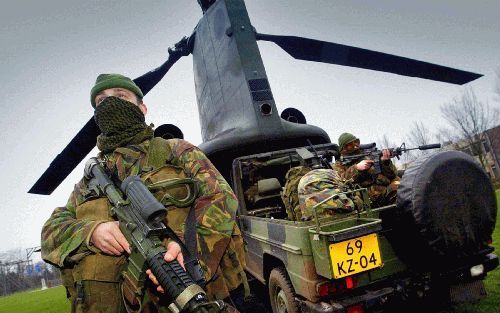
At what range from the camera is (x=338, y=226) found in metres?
2.40

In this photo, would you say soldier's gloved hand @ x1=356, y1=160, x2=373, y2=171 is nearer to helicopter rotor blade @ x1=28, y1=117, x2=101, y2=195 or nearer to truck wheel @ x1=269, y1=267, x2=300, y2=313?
truck wheel @ x1=269, y1=267, x2=300, y2=313

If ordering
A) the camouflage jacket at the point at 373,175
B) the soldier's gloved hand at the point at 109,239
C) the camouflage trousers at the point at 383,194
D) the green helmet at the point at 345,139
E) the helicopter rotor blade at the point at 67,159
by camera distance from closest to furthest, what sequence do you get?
the soldier's gloved hand at the point at 109,239, the camouflage trousers at the point at 383,194, the camouflage jacket at the point at 373,175, the green helmet at the point at 345,139, the helicopter rotor blade at the point at 67,159

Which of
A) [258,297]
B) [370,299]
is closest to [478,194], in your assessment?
[370,299]

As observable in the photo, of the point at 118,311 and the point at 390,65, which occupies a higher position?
the point at 390,65

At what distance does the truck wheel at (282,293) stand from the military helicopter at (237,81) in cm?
228

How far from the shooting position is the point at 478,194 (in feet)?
8.30

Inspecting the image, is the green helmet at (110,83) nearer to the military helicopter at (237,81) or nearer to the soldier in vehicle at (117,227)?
the soldier in vehicle at (117,227)

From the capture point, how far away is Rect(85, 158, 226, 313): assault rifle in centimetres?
122

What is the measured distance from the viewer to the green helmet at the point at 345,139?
15.5ft

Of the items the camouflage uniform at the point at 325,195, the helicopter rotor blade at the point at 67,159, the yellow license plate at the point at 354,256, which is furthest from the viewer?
the helicopter rotor blade at the point at 67,159

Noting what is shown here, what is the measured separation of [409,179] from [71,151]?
513 cm

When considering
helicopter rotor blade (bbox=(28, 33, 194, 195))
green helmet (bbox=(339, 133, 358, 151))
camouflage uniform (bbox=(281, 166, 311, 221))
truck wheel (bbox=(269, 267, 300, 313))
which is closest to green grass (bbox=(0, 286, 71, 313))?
helicopter rotor blade (bbox=(28, 33, 194, 195))

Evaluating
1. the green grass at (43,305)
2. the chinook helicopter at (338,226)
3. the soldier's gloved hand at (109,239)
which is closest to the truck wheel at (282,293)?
the chinook helicopter at (338,226)

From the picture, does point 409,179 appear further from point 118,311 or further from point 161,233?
point 118,311
